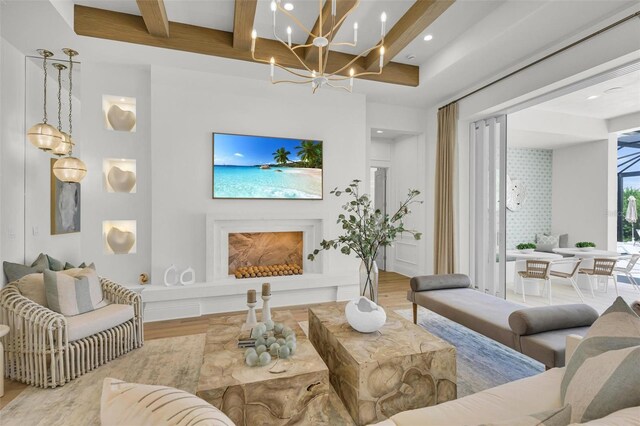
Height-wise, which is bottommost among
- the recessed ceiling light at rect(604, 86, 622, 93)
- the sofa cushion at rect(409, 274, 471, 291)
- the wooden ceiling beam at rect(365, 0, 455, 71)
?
the sofa cushion at rect(409, 274, 471, 291)

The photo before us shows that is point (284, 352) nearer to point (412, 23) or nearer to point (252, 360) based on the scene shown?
point (252, 360)

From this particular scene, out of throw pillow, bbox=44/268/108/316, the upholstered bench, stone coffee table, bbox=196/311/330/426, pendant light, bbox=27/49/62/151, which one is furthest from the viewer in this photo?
pendant light, bbox=27/49/62/151

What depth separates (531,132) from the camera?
17.2 ft

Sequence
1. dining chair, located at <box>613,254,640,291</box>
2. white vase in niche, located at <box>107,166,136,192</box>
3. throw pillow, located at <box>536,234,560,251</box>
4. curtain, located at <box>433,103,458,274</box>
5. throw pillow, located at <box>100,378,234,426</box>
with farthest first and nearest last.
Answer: throw pillow, located at <box>536,234,560,251</box>
curtain, located at <box>433,103,458,274</box>
dining chair, located at <box>613,254,640,291</box>
white vase in niche, located at <box>107,166,136,192</box>
throw pillow, located at <box>100,378,234,426</box>

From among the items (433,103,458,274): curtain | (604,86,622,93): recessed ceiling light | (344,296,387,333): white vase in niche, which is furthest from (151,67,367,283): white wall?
(604,86,622,93): recessed ceiling light

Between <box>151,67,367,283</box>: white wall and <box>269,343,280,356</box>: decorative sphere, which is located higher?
<box>151,67,367,283</box>: white wall

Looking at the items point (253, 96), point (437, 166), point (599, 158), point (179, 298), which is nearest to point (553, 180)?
point (599, 158)

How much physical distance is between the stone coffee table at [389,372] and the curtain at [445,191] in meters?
3.04

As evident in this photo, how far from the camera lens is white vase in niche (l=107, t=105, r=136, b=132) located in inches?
153

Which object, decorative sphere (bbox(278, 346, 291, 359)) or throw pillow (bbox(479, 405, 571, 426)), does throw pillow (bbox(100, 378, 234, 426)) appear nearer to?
throw pillow (bbox(479, 405, 571, 426))

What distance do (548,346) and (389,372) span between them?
1.05 metres

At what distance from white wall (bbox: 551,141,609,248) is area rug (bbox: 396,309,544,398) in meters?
3.30

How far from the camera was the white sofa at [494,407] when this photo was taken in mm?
1162

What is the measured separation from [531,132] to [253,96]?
4579 mm
